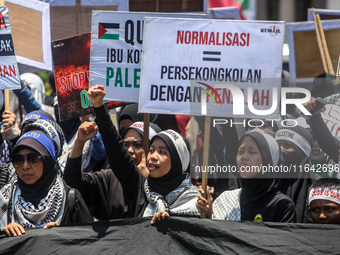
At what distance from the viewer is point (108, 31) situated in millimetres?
3916

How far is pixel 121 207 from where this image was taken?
11.0 ft

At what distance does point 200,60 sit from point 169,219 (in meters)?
1.20

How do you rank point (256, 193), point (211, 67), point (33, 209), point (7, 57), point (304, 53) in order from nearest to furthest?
point (33, 209), point (256, 193), point (211, 67), point (7, 57), point (304, 53)

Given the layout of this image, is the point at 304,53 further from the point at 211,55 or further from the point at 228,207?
the point at 228,207

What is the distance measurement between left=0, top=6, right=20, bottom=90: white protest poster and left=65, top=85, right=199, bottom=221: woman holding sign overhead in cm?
134

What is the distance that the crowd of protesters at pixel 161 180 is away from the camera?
3.10m

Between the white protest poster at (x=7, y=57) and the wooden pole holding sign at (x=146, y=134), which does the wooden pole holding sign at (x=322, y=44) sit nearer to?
the wooden pole holding sign at (x=146, y=134)

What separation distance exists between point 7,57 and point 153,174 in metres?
2.00

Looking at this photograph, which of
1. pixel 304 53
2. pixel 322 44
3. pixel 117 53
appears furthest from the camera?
pixel 304 53

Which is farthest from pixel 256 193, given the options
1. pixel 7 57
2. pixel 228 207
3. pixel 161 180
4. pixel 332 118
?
pixel 7 57

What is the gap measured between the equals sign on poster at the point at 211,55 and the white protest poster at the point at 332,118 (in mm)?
882

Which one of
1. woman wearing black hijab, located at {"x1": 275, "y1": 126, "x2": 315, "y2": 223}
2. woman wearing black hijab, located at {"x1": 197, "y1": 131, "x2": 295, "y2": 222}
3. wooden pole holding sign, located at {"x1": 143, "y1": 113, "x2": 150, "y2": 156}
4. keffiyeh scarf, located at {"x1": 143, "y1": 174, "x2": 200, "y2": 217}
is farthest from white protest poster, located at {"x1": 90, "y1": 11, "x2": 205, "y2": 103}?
woman wearing black hijab, located at {"x1": 275, "y1": 126, "x2": 315, "y2": 223}

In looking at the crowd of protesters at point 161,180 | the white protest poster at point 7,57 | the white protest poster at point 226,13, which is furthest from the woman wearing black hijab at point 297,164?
the white protest poster at point 226,13

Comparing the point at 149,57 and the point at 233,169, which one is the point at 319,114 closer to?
the point at 233,169
